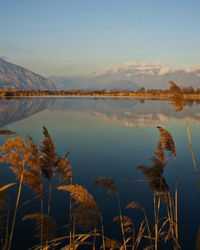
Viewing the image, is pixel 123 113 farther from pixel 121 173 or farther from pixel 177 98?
pixel 177 98

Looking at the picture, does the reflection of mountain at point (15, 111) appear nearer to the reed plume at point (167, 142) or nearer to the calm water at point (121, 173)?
the calm water at point (121, 173)

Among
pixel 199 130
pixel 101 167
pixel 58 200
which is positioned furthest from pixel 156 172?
pixel 199 130

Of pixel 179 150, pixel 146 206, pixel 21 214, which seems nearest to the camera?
pixel 21 214

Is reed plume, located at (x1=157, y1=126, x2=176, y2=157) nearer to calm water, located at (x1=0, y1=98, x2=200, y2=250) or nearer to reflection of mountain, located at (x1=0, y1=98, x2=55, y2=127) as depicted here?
calm water, located at (x1=0, y1=98, x2=200, y2=250)

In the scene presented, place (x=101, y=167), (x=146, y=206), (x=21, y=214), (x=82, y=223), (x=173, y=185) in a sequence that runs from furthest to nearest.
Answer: (x=101, y=167), (x=173, y=185), (x=146, y=206), (x=21, y=214), (x=82, y=223)

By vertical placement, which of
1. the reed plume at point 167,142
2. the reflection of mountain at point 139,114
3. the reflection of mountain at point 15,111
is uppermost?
the reed plume at point 167,142

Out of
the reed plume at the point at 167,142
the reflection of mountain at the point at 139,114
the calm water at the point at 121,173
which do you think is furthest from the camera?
the reflection of mountain at the point at 139,114

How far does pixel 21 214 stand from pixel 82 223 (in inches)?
264

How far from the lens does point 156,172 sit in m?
4.23

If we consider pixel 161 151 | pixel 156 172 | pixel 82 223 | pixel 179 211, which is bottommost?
pixel 179 211

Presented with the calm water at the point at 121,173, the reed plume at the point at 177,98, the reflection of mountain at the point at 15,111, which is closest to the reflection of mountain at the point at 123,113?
the reflection of mountain at the point at 15,111

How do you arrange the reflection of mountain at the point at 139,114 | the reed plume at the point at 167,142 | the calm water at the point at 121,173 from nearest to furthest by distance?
the reed plume at the point at 167,142, the calm water at the point at 121,173, the reflection of mountain at the point at 139,114

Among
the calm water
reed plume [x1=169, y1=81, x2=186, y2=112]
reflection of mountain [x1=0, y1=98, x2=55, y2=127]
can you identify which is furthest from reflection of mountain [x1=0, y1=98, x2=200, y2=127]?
reed plume [x1=169, y1=81, x2=186, y2=112]

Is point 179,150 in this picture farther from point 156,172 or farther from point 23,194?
point 156,172
